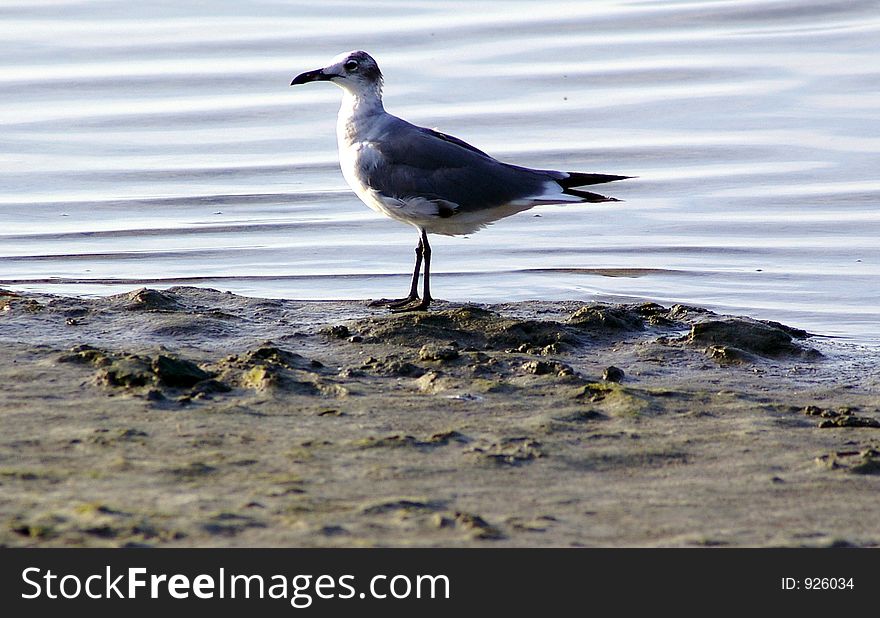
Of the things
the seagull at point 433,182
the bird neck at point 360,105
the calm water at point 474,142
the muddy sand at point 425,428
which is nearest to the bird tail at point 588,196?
the seagull at point 433,182

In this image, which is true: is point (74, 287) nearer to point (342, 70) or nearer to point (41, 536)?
point (342, 70)

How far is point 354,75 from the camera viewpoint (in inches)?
306

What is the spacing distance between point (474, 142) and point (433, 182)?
12.1 ft

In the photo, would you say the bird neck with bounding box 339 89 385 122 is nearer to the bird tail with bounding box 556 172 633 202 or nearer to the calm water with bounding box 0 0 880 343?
the calm water with bounding box 0 0 880 343

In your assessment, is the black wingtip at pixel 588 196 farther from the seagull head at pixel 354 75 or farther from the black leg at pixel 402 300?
the seagull head at pixel 354 75

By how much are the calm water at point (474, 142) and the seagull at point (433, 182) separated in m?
0.57

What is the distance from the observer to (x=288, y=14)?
1545 cm

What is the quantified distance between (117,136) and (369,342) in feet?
19.2

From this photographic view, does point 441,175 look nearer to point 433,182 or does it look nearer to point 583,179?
point 433,182

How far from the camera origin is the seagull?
7.22 metres

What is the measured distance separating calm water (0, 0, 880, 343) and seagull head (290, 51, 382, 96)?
3.65ft

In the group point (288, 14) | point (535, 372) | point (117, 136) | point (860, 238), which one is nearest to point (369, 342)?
point (535, 372)

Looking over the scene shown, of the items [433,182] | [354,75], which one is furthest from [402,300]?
[354,75]

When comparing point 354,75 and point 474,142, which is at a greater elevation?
point 354,75
